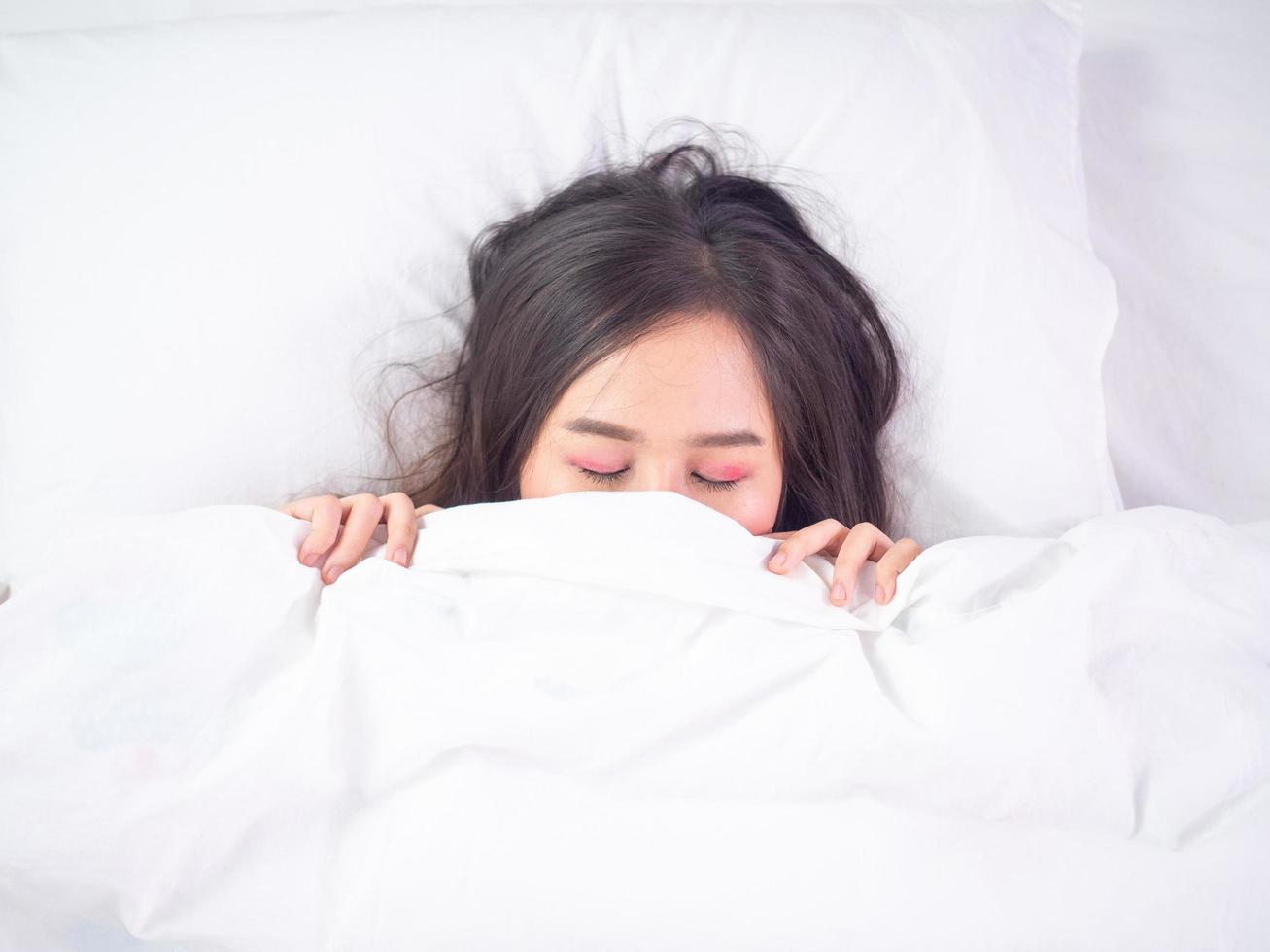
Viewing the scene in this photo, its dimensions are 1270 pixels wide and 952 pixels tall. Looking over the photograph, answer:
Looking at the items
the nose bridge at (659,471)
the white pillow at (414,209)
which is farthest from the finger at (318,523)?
the nose bridge at (659,471)

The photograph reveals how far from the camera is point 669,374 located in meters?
0.93

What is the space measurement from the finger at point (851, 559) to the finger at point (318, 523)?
1.32 feet

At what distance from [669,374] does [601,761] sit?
15.1 inches

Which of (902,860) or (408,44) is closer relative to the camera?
(902,860)

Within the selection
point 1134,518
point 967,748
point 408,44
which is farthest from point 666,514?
point 408,44

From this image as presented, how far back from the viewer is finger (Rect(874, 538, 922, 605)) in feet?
2.71

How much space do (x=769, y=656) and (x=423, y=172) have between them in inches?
26.0

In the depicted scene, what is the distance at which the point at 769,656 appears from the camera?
703mm

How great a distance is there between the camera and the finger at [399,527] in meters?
0.83

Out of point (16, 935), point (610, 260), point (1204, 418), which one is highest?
point (610, 260)

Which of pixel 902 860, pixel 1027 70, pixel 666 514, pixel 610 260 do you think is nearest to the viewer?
pixel 902 860

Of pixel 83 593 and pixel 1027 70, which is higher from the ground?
pixel 1027 70

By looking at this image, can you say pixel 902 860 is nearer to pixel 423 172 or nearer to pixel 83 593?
pixel 83 593

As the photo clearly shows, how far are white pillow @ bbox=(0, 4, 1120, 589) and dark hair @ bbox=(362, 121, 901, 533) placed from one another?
4 centimetres
